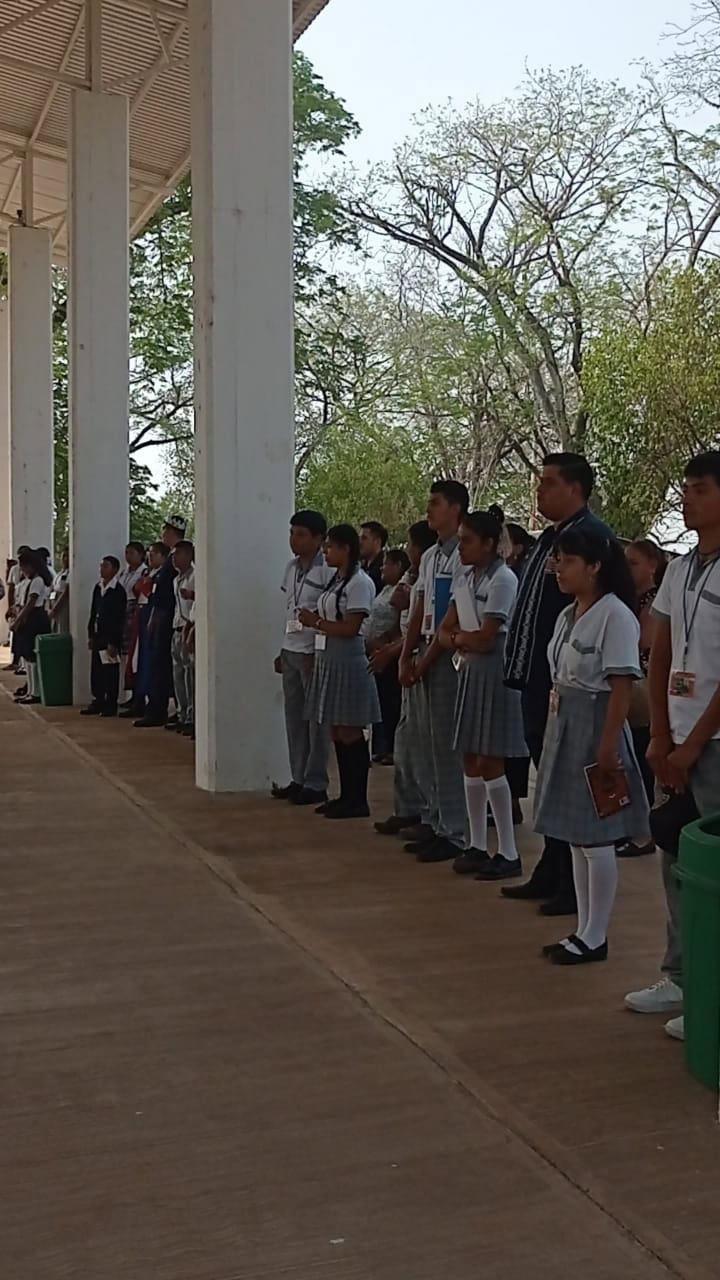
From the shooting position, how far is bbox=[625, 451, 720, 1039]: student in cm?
387

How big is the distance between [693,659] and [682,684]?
0.09 m

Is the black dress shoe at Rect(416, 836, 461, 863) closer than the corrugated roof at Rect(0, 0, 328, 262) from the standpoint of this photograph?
Yes

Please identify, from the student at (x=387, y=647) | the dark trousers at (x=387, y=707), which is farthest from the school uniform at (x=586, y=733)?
the dark trousers at (x=387, y=707)

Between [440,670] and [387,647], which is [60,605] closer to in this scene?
[387,647]

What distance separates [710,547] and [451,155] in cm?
2117

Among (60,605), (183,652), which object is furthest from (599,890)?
(60,605)

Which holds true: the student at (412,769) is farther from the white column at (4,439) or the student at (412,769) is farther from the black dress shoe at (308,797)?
the white column at (4,439)

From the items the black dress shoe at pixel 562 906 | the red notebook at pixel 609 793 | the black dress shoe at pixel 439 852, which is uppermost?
the red notebook at pixel 609 793

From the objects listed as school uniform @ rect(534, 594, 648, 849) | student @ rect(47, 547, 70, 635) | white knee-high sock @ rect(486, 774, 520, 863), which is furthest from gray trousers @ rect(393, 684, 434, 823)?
student @ rect(47, 547, 70, 635)

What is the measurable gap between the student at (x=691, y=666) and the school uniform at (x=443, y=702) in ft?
7.14

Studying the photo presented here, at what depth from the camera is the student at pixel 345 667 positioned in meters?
7.09

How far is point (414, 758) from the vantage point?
6.59 meters

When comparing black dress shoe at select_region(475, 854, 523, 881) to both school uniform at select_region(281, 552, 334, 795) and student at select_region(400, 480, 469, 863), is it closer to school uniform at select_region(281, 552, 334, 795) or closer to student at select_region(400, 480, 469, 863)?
student at select_region(400, 480, 469, 863)

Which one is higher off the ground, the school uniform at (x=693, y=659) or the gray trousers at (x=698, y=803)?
the school uniform at (x=693, y=659)
